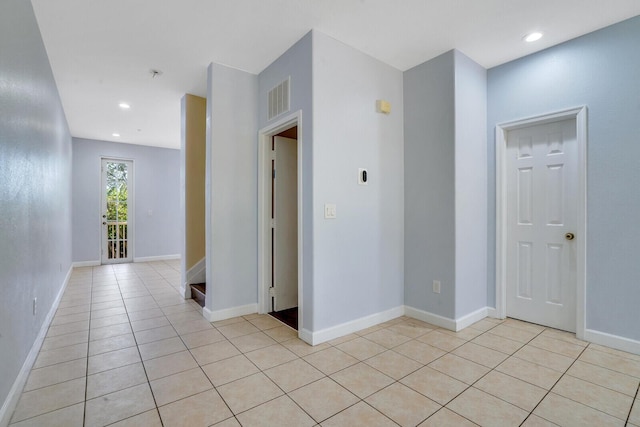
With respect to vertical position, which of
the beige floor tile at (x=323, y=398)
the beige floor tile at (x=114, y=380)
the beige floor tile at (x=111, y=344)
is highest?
the beige floor tile at (x=114, y=380)

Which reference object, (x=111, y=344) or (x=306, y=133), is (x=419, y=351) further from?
(x=111, y=344)

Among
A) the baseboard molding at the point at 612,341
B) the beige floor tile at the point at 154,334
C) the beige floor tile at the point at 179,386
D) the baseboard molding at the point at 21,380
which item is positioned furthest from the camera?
the beige floor tile at the point at 154,334

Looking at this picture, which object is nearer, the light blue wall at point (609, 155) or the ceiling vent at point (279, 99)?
the light blue wall at point (609, 155)

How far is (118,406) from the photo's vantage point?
1.81 metres

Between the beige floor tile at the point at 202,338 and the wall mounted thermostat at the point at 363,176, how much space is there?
196 centimetres

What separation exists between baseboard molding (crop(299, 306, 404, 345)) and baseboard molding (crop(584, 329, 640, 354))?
162cm

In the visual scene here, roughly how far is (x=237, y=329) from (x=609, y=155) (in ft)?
12.0

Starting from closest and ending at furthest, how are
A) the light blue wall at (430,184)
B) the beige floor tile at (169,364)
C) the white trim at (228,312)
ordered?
the beige floor tile at (169,364) → the light blue wall at (430,184) → the white trim at (228,312)

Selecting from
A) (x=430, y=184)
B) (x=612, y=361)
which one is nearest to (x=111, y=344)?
(x=430, y=184)

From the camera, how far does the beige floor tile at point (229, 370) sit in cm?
211

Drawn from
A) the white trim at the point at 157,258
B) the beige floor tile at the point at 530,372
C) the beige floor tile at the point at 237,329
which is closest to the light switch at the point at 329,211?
the beige floor tile at the point at 237,329

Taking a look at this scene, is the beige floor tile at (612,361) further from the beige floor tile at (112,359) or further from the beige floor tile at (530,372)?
the beige floor tile at (112,359)

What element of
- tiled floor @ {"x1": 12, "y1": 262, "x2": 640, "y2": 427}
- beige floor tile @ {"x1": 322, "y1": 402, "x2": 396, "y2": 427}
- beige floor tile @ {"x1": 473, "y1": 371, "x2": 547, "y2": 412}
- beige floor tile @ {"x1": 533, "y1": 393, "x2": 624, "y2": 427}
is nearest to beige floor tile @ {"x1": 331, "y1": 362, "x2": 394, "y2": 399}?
tiled floor @ {"x1": 12, "y1": 262, "x2": 640, "y2": 427}

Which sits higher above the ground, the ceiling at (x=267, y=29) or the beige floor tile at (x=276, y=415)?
the ceiling at (x=267, y=29)
